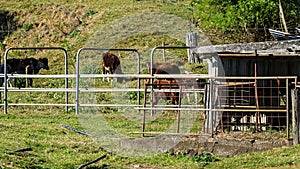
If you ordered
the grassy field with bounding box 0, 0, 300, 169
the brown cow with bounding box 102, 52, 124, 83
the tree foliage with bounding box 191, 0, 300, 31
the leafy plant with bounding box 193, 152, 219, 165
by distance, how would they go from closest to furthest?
the grassy field with bounding box 0, 0, 300, 169
the leafy plant with bounding box 193, 152, 219, 165
the brown cow with bounding box 102, 52, 124, 83
the tree foliage with bounding box 191, 0, 300, 31

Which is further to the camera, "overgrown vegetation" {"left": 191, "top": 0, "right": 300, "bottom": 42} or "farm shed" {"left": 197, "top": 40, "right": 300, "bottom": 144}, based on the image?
"overgrown vegetation" {"left": 191, "top": 0, "right": 300, "bottom": 42}

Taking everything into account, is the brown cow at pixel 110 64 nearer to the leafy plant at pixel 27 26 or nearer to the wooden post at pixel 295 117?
the leafy plant at pixel 27 26

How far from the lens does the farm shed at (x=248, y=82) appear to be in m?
16.3

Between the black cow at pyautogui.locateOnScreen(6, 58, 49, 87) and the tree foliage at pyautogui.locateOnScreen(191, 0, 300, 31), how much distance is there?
294 inches

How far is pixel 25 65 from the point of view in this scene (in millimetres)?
31531

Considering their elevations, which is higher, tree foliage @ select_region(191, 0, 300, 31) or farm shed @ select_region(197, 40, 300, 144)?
tree foliage @ select_region(191, 0, 300, 31)

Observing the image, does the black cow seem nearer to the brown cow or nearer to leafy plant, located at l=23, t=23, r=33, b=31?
the brown cow

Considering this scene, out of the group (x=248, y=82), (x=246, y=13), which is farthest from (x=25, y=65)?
(x=248, y=82)

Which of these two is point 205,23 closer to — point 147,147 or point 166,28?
point 166,28

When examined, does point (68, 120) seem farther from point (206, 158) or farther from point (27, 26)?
point (27, 26)

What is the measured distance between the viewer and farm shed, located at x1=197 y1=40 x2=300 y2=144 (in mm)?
16281

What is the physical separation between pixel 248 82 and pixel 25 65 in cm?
1727

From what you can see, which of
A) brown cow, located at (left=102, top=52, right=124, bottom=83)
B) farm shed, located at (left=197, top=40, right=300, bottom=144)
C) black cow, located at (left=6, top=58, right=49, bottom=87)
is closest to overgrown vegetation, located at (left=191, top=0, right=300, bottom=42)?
A: brown cow, located at (left=102, top=52, right=124, bottom=83)

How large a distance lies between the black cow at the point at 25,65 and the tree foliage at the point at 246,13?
7462mm
